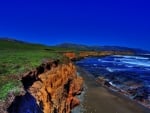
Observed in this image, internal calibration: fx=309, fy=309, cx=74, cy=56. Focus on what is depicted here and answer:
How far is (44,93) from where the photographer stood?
56.9 ft

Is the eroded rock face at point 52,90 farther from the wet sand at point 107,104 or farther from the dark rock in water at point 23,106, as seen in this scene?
the dark rock in water at point 23,106

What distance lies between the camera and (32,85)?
15938mm

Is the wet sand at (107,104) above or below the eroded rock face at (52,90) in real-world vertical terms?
below

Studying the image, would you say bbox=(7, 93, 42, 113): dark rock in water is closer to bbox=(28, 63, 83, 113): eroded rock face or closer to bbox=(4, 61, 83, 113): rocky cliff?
bbox=(4, 61, 83, 113): rocky cliff

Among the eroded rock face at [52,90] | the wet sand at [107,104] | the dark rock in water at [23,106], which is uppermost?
the dark rock in water at [23,106]

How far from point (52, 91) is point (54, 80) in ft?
5.36

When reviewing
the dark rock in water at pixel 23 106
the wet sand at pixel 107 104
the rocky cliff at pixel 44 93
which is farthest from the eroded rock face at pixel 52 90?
the dark rock in water at pixel 23 106

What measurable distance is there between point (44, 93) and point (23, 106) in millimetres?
8623

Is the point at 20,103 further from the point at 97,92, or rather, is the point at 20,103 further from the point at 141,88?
the point at 141,88

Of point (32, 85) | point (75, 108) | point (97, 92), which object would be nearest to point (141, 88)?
point (97, 92)

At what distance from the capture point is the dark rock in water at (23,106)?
28.2ft

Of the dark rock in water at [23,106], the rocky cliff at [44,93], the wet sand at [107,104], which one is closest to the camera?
the dark rock in water at [23,106]

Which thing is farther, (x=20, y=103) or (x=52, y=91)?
(x=52, y=91)

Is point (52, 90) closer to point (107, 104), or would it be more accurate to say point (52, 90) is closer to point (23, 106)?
point (107, 104)
